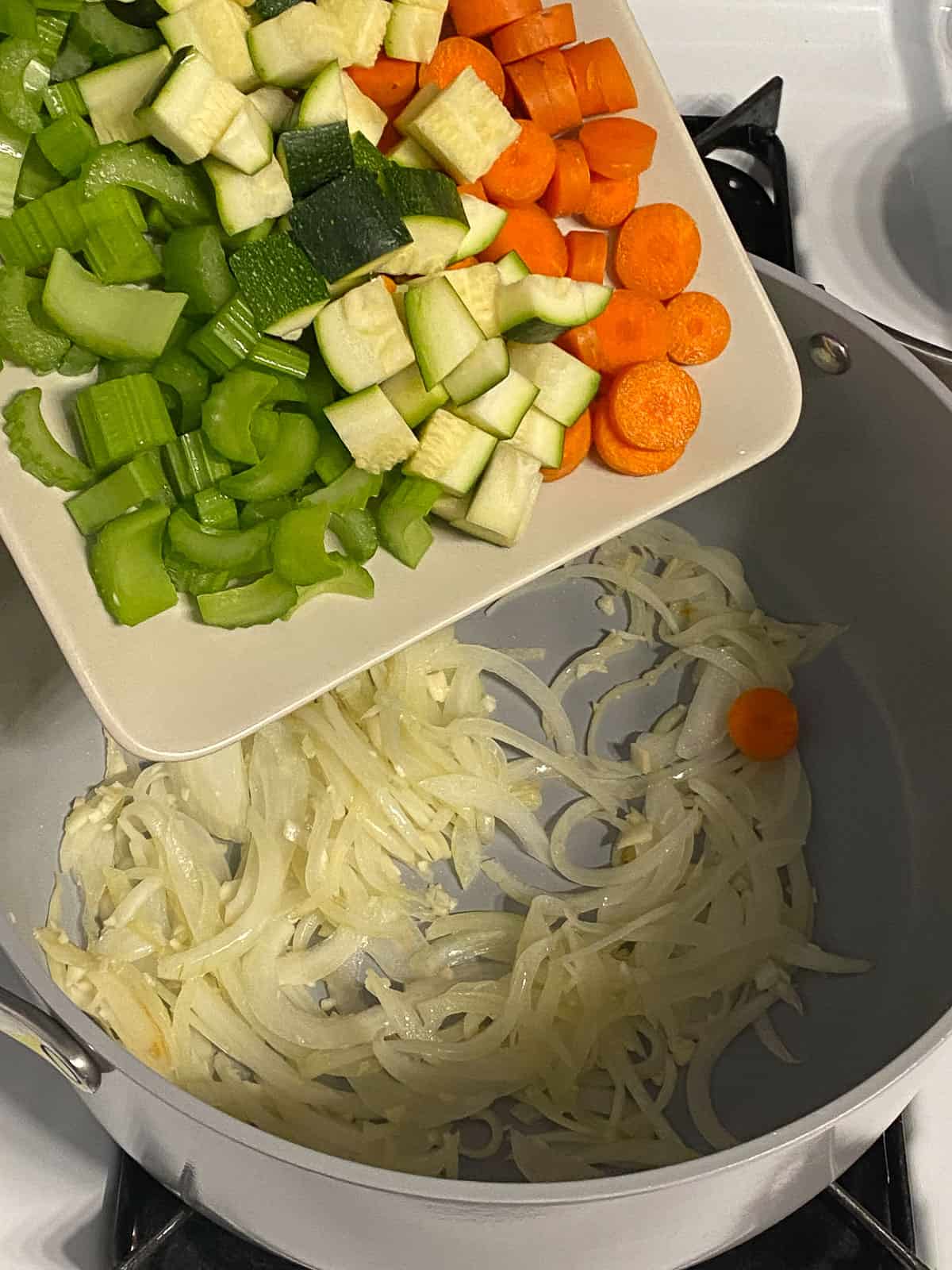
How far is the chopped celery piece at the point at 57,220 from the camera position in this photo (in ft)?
3.73

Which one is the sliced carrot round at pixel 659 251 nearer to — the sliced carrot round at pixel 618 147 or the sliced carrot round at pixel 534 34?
the sliced carrot round at pixel 618 147

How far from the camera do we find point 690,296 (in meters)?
1.38

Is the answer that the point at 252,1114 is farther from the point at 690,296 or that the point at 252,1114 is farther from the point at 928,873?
the point at 690,296

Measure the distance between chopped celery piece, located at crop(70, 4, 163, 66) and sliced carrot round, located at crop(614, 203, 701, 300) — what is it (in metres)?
0.52

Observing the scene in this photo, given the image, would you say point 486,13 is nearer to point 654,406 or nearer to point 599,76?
point 599,76

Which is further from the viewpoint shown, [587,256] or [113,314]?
[587,256]

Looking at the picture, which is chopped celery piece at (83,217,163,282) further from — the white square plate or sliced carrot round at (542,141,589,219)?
sliced carrot round at (542,141,589,219)

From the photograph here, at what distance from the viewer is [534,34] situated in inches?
52.5

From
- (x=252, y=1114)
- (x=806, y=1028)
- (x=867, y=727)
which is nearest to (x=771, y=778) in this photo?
(x=867, y=727)

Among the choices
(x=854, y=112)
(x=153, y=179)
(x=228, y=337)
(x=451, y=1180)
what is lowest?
(x=854, y=112)

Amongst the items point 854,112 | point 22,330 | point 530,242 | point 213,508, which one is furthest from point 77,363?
point 854,112

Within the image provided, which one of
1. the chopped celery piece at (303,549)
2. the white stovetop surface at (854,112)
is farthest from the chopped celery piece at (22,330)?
the white stovetop surface at (854,112)

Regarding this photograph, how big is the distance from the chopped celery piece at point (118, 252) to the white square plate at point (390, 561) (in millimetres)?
114

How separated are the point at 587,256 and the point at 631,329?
0.11 m
